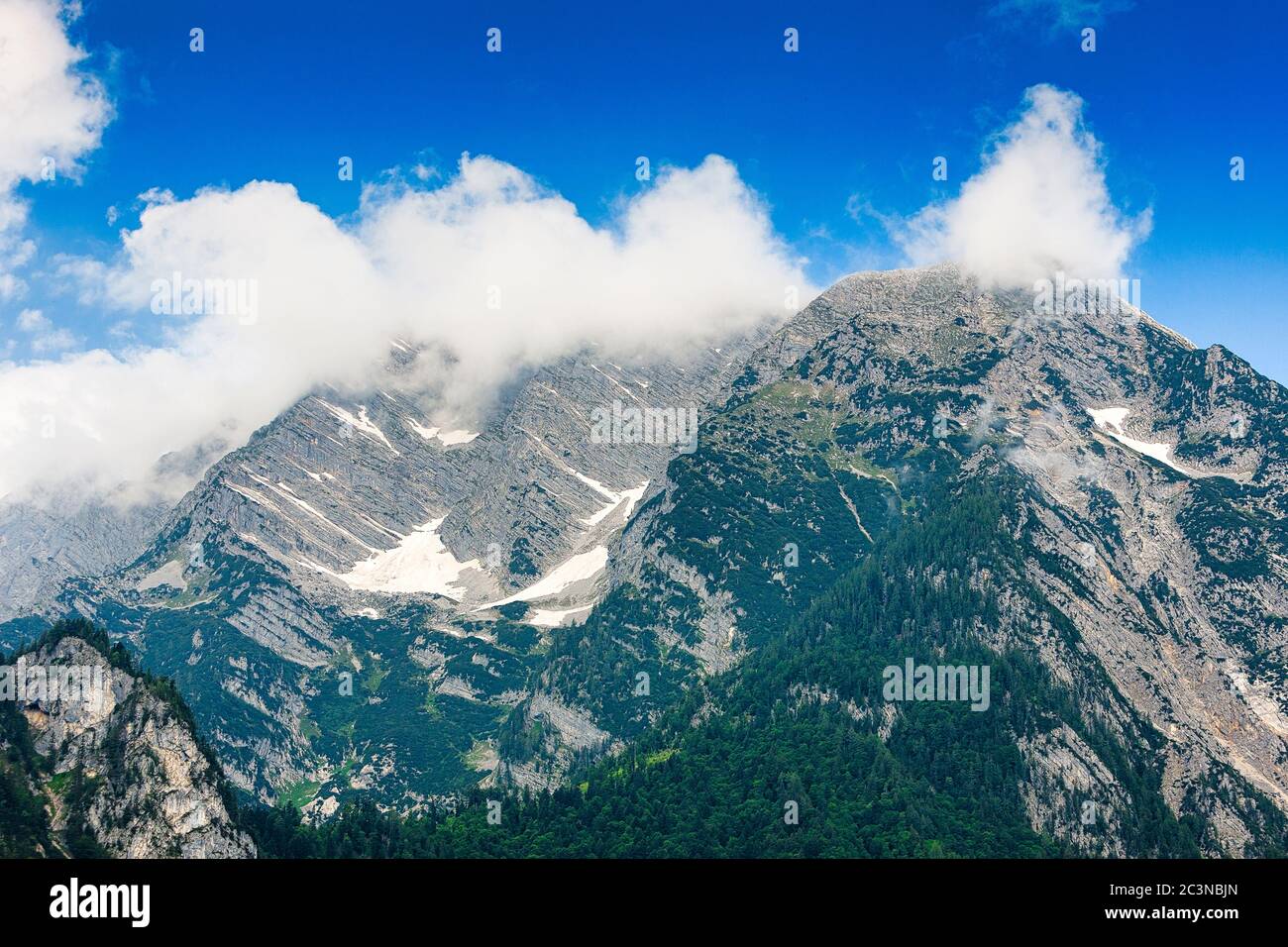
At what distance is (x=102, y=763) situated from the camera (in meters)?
161

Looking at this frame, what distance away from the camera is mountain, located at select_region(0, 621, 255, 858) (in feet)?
490

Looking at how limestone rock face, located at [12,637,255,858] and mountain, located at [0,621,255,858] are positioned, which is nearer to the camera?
mountain, located at [0,621,255,858]

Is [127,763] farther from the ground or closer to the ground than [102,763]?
closer to the ground

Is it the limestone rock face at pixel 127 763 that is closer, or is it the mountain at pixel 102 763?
the mountain at pixel 102 763

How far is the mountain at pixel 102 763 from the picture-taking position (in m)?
149

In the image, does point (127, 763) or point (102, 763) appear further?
A: point (127, 763)
